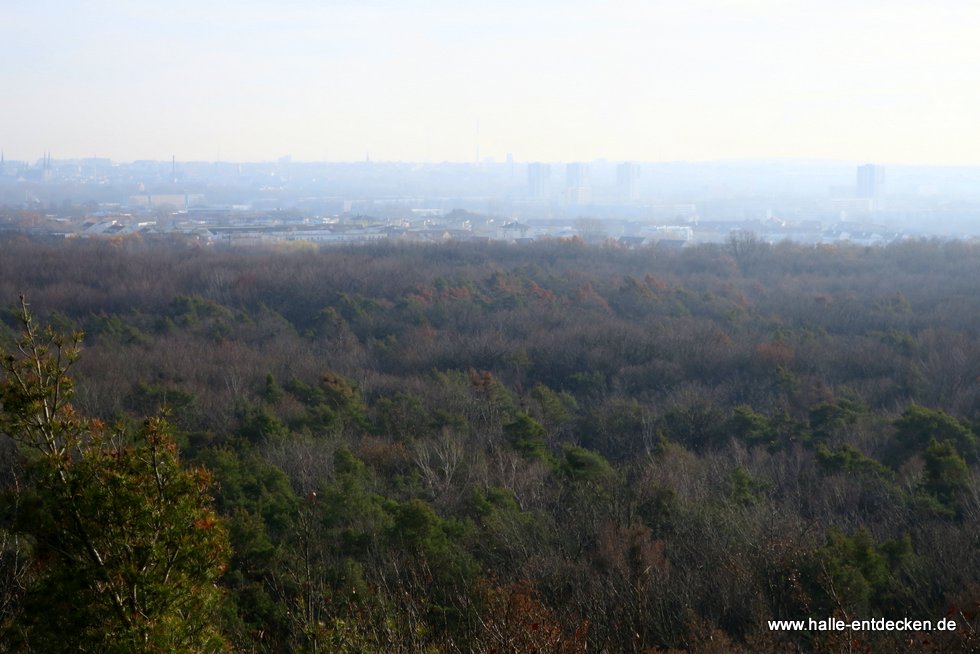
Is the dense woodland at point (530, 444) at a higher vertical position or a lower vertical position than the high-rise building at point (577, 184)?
lower

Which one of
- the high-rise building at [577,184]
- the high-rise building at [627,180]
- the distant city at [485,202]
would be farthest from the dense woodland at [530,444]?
the high-rise building at [627,180]

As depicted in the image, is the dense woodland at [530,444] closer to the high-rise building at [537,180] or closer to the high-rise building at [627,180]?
the high-rise building at [537,180]

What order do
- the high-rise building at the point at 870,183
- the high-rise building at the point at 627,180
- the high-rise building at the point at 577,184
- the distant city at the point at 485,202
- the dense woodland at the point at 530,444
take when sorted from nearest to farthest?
the dense woodland at the point at 530,444 < the distant city at the point at 485,202 < the high-rise building at the point at 870,183 < the high-rise building at the point at 577,184 < the high-rise building at the point at 627,180

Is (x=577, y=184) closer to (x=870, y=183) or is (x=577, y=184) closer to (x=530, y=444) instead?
(x=870, y=183)

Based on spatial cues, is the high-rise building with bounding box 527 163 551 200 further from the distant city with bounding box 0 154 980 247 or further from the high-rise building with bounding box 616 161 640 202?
the high-rise building with bounding box 616 161 640 202

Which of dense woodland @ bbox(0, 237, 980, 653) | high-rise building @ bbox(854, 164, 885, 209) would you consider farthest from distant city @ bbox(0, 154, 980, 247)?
dense woodland @ bbox(0, 237, 980, 653)

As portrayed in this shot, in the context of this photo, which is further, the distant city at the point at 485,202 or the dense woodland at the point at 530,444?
the distant city at the point at 485,202

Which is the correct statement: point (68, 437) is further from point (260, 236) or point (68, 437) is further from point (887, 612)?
point (260, 236)
